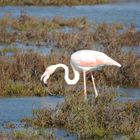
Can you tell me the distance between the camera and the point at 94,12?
3625 centimetres

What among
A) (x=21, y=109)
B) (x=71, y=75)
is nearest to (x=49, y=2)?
(x=71, y=75)

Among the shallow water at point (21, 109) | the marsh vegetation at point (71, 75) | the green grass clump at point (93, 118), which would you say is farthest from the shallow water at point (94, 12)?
the green grass clump at point (93, 118)

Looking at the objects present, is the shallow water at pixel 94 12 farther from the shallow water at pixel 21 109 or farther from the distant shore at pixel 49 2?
the shallow water at pixel 21 109

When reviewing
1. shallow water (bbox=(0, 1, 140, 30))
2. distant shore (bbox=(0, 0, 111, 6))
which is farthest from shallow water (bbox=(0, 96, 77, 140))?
distant shore (bbox=(0, 0, 111, 6))

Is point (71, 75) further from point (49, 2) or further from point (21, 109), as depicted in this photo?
point (49, 2)

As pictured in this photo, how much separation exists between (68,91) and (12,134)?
397 centimetres

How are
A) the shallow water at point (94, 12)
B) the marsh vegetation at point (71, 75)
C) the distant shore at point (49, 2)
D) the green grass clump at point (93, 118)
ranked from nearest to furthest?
the green grass clump at point (93, 118) < the marsh vegetation at point (71, 75) < the shallow water at point (94, 12) < the distant shore at point (49, 2)

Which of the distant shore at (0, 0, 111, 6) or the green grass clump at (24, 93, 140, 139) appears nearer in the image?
the green grass clump at (24, 93, 140, 139)

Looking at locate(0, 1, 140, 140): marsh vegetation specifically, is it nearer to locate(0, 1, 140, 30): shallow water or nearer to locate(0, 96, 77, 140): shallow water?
locate(0, 96, 77, 140): shallow water

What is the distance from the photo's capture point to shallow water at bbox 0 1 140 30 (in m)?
32.5

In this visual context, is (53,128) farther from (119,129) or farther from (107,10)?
(107,10)

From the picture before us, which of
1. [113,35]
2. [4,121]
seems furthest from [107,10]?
[4,121]

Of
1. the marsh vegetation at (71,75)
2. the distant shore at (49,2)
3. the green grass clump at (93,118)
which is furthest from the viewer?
the distant shore at (49,2)

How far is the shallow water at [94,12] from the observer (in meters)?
32.5
